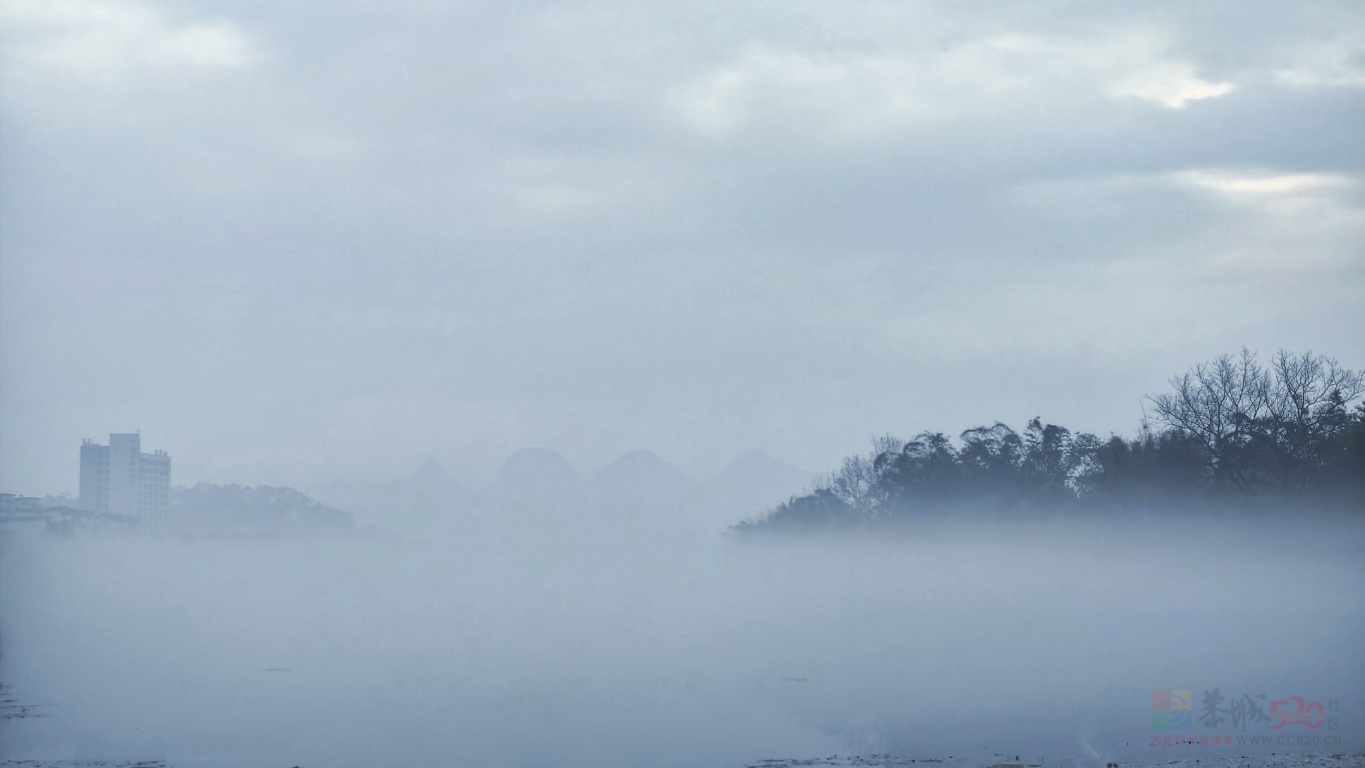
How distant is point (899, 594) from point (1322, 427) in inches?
1434

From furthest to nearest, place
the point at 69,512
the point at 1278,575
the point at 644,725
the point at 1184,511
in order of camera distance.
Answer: the point at 69,512, the point at 1184,511, the point at 1278,575, the point at 644,725

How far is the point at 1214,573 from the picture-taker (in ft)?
215

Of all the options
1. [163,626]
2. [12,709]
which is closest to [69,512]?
[163,626]

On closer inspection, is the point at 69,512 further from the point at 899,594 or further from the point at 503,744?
the point at 503,744

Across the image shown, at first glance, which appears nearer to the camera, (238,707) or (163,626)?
(238,707)

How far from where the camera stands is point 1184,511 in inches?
2830

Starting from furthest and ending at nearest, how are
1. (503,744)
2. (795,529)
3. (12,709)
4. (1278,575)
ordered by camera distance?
(795,529)
(1278,575)
(12,709)
(503,744)

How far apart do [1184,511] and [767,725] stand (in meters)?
40.8

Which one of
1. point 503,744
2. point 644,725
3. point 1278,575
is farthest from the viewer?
point 1278,575

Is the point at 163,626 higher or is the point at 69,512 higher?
the point at 69,512

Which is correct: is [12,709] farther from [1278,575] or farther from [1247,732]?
[1278,575]

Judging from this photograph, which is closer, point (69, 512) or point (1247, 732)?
point (1247, 732)

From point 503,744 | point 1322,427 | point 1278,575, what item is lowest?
point 503,744

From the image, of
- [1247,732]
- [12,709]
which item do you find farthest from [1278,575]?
[12,709]
